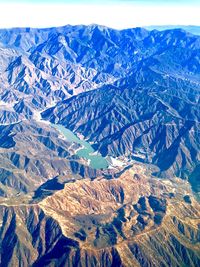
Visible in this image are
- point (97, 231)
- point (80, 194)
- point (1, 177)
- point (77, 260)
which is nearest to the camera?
point (77, 260)

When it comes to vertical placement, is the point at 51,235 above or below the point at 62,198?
below

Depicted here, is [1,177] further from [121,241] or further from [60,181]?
[121,241]

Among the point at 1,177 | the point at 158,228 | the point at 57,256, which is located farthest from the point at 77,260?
the point at 1,177

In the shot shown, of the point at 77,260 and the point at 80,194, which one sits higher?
the point at 80,194

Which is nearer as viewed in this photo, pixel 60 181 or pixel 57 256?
pixel 57 256

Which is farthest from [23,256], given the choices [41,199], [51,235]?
[41,199]

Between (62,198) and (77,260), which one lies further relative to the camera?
(62,198)

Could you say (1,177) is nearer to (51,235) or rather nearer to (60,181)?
(60,181)

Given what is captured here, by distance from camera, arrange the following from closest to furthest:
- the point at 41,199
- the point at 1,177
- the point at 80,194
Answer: the point at 41,199 < the point at 80,194 < the point at 1,177

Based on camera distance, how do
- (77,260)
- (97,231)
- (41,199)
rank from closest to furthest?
(77,260) < (97,231) < (41,199)
